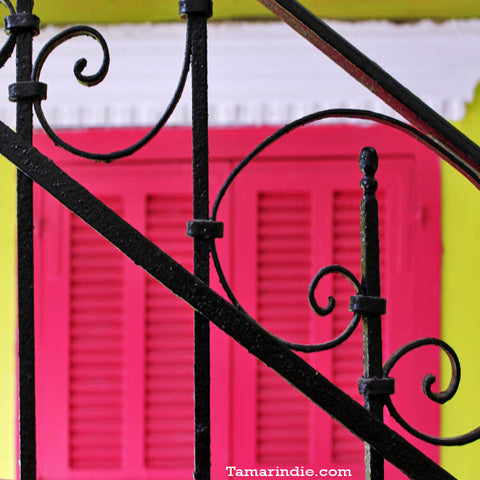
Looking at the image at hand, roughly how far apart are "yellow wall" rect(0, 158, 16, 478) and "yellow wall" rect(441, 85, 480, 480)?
1.47 metres

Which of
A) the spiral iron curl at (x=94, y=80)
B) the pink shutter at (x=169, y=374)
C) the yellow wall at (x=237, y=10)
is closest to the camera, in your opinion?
the spiral iron curl at (x=94, y=80)

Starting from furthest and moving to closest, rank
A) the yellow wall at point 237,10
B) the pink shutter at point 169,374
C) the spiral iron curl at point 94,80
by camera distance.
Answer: the pink shutter at point 169,374, the yellow wall at point 237,10, the spiral iron curl at point 94,80

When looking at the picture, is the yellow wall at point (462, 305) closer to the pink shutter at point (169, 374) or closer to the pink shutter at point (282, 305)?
the pink shutter at point (282, 305)

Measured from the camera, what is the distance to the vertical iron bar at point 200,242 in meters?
0.64

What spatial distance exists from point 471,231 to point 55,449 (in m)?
1.57

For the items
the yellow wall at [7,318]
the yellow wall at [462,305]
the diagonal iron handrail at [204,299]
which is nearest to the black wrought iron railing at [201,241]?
the diagonal iron handrail at [204,299]

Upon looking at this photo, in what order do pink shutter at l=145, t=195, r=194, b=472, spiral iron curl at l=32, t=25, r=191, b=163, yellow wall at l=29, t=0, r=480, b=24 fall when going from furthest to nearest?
1. pink shutter at l=145, t=195, r=194, b=472
2. yellow wall at l=29, t=0, r=480, b=24
3. spiral iron curl at l=32, t=25, r=191, b=163

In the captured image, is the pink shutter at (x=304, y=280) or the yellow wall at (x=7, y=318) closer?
the pink shutter at (x=304, y=280)

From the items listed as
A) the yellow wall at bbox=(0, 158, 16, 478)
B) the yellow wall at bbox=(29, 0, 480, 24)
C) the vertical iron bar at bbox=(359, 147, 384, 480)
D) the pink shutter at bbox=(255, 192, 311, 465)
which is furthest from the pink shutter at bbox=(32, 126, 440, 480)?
the vertical iron bar at bbox=(359, 147, 384, 480)

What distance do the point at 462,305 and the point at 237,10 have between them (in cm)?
122

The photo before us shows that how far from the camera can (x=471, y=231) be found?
1.96 metres

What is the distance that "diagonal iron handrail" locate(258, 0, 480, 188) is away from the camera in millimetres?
632

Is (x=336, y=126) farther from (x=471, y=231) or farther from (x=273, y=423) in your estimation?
(x=273, y=423)

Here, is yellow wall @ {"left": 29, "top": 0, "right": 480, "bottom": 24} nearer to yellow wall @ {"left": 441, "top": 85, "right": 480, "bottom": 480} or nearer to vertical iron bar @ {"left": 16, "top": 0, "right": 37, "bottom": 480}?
yellow wall @ {"left": 441, "top": 85, "right": 480, "bottom": 480}
